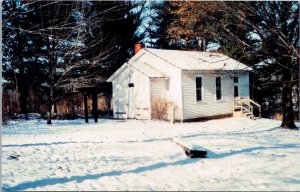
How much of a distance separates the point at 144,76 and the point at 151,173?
16244 millimetres

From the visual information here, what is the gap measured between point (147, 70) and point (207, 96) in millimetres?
4755

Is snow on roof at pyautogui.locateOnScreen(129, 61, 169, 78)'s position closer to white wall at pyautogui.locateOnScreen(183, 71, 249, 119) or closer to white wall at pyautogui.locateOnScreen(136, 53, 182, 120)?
white wall at pyautogui.locateOnScreen(136, 53, 182, 120)

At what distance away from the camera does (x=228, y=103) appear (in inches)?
1077

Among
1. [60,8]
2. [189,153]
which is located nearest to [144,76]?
[60,8]

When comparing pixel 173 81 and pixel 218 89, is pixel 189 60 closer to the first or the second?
pixel 173 81

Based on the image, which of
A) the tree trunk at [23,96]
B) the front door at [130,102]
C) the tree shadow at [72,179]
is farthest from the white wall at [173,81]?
the tree shadow at [72,179]

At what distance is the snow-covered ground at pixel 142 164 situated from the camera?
7.72 m

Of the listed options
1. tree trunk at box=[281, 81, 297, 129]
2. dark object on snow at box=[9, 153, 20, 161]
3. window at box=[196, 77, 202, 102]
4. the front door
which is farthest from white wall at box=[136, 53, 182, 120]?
dark object on snow at box=[9, 153, 20, 161]

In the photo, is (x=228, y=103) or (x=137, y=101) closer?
(x=137, y=101)

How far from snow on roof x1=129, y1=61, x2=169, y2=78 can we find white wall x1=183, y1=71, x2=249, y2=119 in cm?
186

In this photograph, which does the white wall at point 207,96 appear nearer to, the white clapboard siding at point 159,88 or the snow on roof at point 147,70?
the white clapboard siding at point 159,88

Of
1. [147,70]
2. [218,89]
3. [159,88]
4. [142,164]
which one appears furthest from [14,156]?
[218,89]

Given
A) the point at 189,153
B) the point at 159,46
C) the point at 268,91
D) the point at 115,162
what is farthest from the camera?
the point at 159,46

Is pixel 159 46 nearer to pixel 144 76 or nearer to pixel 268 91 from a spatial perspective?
pixel 268 91
